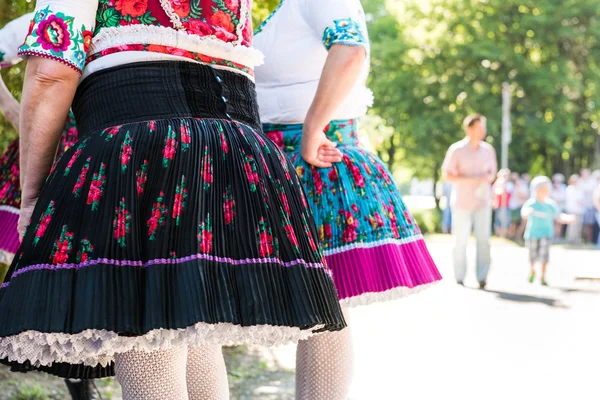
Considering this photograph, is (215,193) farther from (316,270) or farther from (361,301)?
(361,301)

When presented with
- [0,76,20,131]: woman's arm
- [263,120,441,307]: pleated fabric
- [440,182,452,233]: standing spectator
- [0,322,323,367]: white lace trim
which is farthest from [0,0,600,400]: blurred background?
[0,322,323,367]: white lace trim

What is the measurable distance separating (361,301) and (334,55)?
2.60 feet

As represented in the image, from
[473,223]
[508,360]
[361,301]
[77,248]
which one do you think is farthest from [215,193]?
[473,223]

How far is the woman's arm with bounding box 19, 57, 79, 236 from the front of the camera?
2.16m

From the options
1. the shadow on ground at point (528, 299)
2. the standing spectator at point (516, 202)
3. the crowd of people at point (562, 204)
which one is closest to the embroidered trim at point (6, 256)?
the shadow on ground at point (528, 299)

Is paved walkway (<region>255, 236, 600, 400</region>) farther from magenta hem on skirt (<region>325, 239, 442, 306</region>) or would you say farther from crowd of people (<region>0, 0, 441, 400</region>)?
crowd of people (<region>0, 0, 441, 400</region>)

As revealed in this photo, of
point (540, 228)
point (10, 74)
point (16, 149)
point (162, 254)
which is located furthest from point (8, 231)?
point (540, 228)

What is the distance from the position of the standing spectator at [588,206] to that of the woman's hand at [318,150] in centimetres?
2018

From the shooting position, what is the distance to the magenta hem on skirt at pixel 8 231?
3.21 m

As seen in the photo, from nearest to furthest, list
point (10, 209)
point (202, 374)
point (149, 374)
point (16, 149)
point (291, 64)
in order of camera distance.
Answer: point (149, 374)
point (202, 374)
point (291, 64)
point (10, 209)
point (16, 149)

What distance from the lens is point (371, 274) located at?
291 cm

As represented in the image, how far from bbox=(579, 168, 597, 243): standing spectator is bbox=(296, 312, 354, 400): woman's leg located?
20.2 m

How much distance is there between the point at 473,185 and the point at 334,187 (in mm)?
7972

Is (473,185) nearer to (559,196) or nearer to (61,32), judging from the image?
(61,32)
